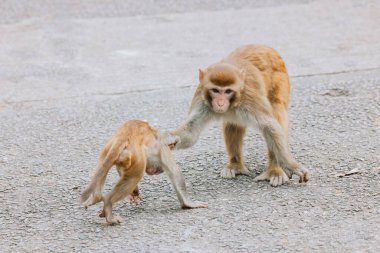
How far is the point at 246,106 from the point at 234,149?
586 mm

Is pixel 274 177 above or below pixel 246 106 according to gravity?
below

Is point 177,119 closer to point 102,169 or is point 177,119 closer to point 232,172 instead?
point 232,172

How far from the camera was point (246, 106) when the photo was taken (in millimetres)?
6051

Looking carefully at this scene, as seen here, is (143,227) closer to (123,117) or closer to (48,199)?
(48,199)

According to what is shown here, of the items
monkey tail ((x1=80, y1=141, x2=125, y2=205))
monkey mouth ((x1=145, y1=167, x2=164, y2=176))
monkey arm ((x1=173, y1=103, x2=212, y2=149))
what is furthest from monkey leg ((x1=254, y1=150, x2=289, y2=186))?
monkey tail ((x1=80, y1=141, x2=125, y2=205))

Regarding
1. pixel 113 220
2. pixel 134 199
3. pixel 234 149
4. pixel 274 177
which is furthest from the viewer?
pixel 234 149

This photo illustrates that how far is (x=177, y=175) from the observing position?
223 inches

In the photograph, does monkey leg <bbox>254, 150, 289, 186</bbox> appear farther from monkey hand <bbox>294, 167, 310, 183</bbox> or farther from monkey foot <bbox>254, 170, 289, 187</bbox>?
monkey hand <bbox>294, 167, 310, 183</bbox>

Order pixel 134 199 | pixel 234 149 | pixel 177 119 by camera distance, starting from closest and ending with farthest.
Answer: pixel 134 199 → pixel 234 149 → pixel 177 119

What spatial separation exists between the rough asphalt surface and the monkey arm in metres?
0.35

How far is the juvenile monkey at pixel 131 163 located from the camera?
17.4 ft

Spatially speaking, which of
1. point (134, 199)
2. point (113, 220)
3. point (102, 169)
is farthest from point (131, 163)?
point (134, 199)

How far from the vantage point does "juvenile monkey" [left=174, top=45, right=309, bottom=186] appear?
19.6ft

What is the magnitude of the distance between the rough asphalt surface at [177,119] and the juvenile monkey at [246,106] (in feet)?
0.70
